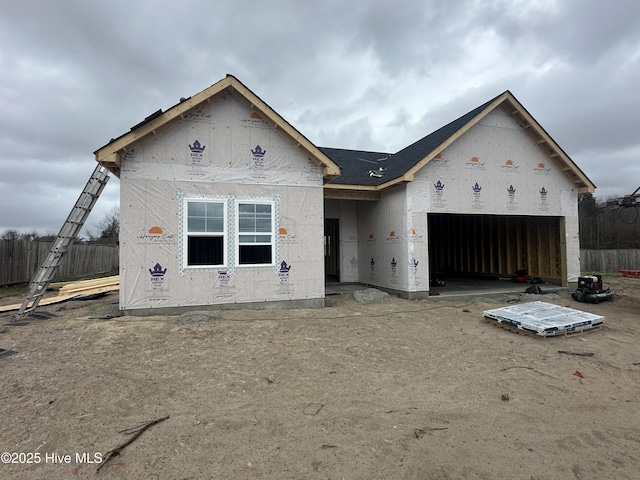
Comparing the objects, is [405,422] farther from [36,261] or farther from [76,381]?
[36,261]

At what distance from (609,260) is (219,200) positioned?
29.3 metres

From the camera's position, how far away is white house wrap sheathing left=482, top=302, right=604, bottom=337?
23.5ft

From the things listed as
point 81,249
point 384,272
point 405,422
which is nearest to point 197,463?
point 405,422

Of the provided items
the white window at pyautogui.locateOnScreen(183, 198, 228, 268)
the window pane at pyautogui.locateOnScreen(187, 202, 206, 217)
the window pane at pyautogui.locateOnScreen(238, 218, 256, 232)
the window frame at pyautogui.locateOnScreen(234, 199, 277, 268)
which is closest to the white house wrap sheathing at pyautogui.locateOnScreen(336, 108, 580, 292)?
the window frame at pyautogui.locateOnScreen(234, 199, 277, 268)

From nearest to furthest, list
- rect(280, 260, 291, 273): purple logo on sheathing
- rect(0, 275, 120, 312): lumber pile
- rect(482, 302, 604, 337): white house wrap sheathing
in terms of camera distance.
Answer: rect(482, 302, 604, 337): white house wrap sheathing
rect(280, 260, 291, 273): purple logo on sheathing
rect(0, 275, 120, 312): lumber pile

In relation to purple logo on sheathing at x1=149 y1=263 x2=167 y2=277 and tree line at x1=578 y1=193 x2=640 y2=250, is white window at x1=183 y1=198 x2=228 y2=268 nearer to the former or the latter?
purple logo on sheathing at x1=149 y1=263 x2=167 y2=277

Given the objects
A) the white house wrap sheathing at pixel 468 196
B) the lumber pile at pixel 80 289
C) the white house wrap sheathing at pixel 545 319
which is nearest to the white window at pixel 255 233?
the white house wrap sheathing at pixel 468 196

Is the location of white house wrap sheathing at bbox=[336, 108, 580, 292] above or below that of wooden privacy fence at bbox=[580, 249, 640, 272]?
above

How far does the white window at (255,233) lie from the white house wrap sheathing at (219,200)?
5.1 inches

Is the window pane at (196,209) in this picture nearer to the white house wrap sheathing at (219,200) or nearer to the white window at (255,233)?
the white house wrap sheathing at (219,200)

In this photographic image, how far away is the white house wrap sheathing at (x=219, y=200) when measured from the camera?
836 centimetres

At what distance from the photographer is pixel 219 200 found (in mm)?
8883

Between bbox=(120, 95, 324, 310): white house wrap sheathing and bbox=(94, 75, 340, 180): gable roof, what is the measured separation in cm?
17

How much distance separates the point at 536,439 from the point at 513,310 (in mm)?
5589
